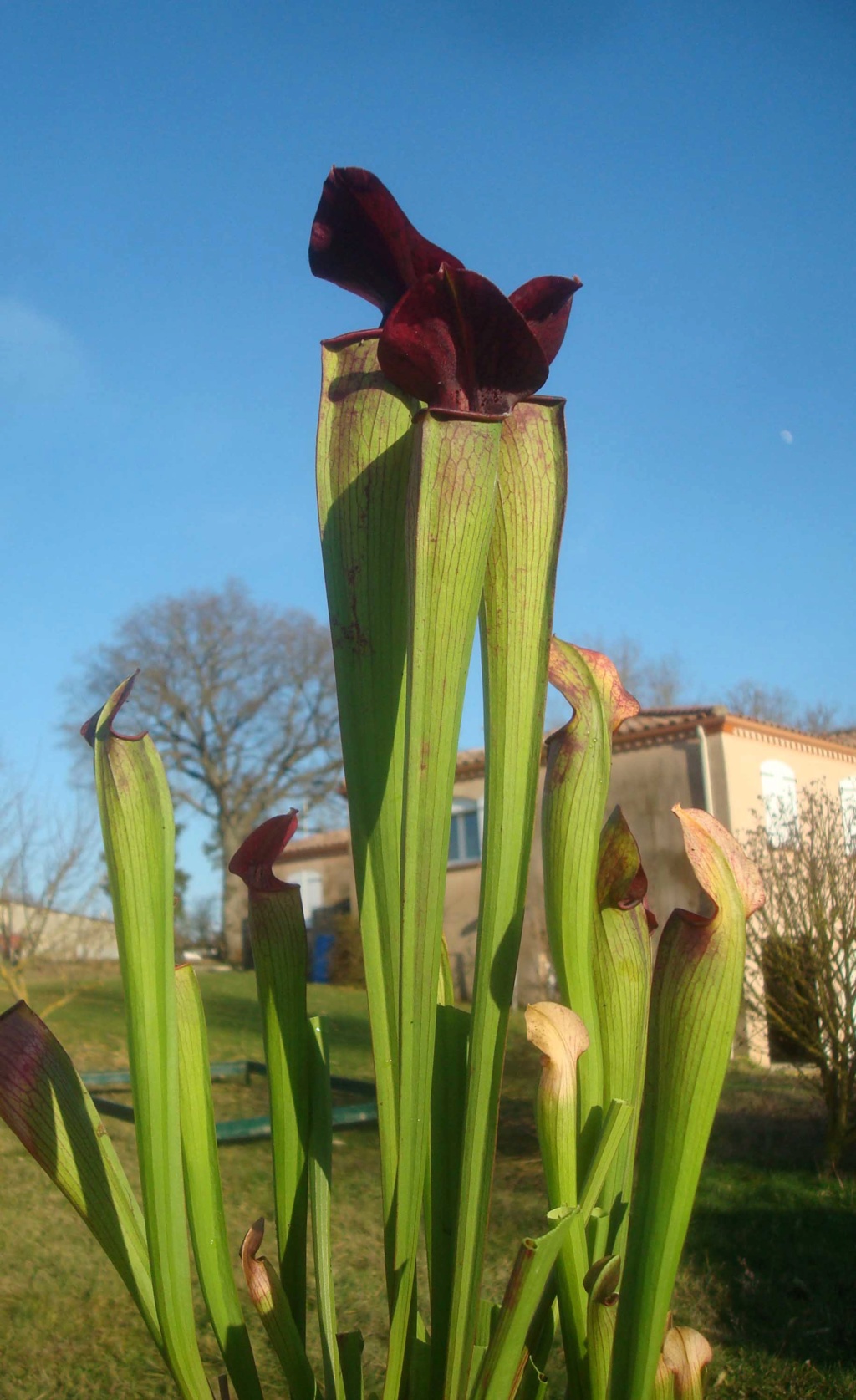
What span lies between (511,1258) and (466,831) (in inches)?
414

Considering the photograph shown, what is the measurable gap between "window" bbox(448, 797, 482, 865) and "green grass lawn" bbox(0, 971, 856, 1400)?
6.44m

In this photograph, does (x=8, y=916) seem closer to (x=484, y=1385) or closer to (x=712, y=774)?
(x=712, y=774)

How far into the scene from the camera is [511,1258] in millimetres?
4699

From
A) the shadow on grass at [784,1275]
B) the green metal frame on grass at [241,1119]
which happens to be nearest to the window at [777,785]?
the green metal frame on grass at [241,1119]

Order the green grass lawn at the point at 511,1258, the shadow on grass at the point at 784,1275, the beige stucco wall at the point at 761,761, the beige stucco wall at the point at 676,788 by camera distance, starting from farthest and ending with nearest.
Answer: the beige stucco wall at the point at 676,788 < the beige stucco wall at the point at 761,761 < the shadow on grass at the point at 784,1275 < the green grass lawn at the point at 511,1258

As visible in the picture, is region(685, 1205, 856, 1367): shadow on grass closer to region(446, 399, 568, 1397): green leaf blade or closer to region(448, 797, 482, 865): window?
region(446, 399, 568, 1397): green leaf blade

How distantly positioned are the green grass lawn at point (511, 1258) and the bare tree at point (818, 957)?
579 millimetres

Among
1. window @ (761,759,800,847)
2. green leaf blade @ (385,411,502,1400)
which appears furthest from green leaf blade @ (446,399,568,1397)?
window @ (761,759,800,847)

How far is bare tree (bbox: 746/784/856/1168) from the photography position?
649cm

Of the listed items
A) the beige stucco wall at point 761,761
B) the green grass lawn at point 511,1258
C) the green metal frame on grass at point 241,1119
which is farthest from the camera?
the beige stucco wall at point 761,761

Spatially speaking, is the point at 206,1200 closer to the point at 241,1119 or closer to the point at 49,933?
the point at 241,1119

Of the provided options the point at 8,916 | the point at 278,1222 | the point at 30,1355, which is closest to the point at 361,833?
the point at 278,1222

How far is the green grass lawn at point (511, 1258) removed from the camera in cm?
356

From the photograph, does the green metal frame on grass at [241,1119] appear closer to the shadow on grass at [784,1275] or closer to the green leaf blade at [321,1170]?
the shadow on grass at [784,1275]
